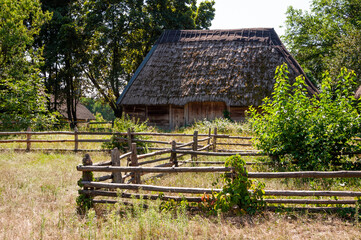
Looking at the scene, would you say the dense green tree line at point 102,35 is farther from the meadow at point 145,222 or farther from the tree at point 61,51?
the meadow at point 145,222

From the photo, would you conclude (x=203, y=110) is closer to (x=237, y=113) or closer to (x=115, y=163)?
(x=237, y=113)

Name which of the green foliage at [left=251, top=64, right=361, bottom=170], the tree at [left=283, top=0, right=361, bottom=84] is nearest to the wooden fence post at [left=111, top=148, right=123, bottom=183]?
the green foliage at [left=251, top=64, right=361, bottom=170]

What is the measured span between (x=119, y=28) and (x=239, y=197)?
19.4 m

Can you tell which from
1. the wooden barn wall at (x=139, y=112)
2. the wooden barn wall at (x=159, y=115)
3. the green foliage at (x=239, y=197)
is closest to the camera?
the green foliage at (x=239, y=197)

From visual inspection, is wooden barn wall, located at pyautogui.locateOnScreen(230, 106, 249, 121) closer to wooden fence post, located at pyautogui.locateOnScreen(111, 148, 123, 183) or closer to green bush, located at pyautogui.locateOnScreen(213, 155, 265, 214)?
wooden fence post, located at pyautogui.locateOnScreen(111, 148, 123, 183)

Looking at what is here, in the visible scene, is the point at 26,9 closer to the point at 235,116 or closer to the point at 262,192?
the point at 235,116

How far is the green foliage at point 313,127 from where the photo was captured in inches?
239

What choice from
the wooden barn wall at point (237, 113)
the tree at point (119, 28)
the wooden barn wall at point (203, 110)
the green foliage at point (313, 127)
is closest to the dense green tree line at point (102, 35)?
the tree at point (119, 28)

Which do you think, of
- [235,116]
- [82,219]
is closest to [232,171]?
[82,219]

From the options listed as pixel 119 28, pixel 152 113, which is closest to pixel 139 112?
pixel 152 113

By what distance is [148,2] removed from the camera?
21797 millimetres

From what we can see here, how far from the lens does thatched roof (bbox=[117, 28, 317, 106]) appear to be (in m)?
16.2

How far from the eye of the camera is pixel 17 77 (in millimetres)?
16812

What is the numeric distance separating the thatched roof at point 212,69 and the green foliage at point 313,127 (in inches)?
358
